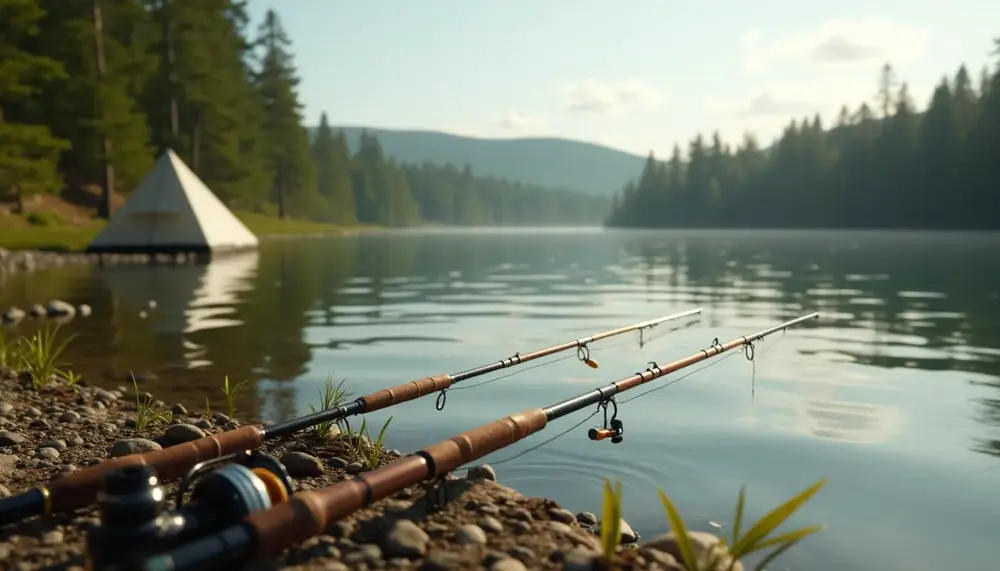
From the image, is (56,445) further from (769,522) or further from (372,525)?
(769,522)

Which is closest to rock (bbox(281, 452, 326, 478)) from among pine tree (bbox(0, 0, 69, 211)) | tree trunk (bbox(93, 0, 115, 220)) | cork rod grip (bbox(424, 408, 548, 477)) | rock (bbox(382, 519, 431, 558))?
cork rod grip (bbox(424, 408, 548, 477))

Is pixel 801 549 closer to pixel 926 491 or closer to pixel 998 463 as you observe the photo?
pixel 926 491

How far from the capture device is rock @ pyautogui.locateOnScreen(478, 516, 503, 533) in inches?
194

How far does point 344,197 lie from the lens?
135m

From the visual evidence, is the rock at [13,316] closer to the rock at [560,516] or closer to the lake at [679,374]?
the lake at [679,374]

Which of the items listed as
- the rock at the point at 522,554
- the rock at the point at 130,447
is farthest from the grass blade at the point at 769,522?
the rock at the point at 130,447

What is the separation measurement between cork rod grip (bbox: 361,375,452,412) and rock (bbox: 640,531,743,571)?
109 inches

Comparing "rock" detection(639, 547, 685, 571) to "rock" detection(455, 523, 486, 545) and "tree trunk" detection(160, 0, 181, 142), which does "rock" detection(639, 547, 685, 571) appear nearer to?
"rock" detection(455, 523, 486, 545)

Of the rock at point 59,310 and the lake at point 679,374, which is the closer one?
the lake at point 679,374

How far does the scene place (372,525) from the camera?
16.0ft

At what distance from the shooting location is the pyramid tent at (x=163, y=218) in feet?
125

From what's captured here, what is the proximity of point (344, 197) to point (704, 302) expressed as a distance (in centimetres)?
11761

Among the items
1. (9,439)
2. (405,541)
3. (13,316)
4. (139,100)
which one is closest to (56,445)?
(9,439)

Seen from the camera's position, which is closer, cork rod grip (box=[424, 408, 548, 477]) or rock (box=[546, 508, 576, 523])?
cork rod grip (box=[424, 408, 548, 477])
